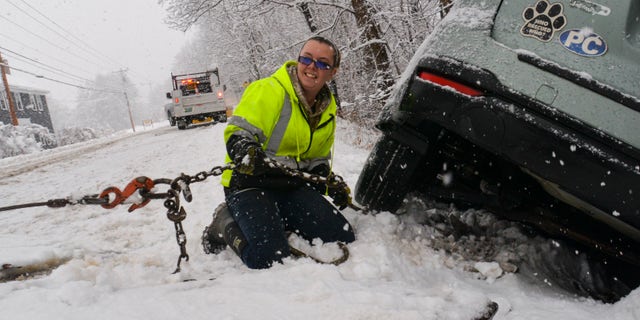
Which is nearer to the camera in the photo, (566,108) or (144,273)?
(566,108)

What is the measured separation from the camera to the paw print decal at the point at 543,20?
159 cm

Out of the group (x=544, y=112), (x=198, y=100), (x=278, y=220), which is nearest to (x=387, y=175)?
(x=278, y=220)

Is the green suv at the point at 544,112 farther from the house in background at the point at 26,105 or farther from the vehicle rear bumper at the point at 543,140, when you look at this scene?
the house in background at the point at 26,105

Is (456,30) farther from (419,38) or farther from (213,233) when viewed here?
(419,38)

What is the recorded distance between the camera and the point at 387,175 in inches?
91.2

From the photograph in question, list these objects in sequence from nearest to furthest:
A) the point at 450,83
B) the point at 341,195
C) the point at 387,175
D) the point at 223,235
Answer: the point at 450,83
the point at 387,175
the point at 223,235
the point at 341,195

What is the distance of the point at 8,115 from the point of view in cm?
3203

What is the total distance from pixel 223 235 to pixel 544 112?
1.87 meters

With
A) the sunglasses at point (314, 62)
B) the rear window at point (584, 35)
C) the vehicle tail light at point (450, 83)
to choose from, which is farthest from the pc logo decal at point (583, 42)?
the sunglasses at point (314, 62)

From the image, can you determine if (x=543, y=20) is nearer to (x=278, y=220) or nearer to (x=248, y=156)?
(x=248, y=156)

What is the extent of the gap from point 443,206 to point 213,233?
1.64m

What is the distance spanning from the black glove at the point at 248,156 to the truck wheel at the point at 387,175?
2.21 feet

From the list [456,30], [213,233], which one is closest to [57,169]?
[213,233]

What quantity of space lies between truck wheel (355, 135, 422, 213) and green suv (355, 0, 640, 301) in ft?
0.09
